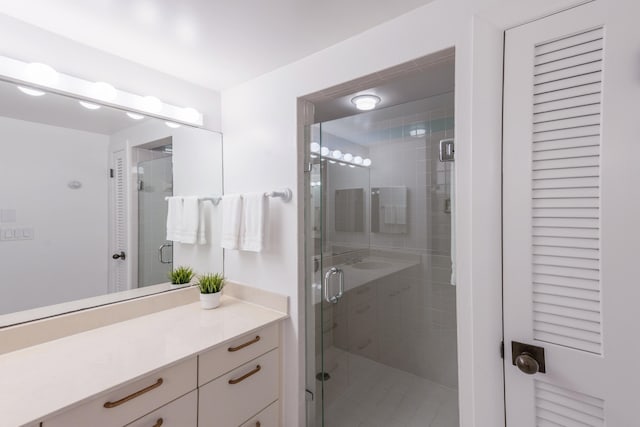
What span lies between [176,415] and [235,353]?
325 mm

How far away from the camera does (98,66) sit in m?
1.50

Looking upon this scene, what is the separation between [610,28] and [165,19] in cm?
167

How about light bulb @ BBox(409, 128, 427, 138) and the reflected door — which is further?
light bulb @ BBox(409, 128, 427, 138)

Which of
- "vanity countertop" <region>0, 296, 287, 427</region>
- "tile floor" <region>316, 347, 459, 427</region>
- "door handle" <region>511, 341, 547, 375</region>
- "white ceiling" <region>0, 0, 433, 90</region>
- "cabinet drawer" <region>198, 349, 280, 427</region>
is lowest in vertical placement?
"tile floor" <region>316, 347, 459, 427</region>

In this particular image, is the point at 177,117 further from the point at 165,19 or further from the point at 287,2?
the point at 287,2

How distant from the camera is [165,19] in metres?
1.27

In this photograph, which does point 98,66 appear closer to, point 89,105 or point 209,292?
point 89,105

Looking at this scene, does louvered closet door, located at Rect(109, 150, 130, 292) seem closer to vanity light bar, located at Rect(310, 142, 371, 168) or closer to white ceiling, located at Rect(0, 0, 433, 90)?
white ceiling, located at Rect(0, 0, 433, 90)

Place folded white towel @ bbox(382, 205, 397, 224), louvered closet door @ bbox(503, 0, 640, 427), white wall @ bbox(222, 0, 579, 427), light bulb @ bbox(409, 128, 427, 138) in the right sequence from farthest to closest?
1. folded white towel @ bbox(382, 205, 397, 224)
2. light bulb @ bbox(409, 128, 427, 138)
3. white wall @ bbox(222, 0, 579, 427)
4. louvered closet door @ bbox(503, 0, 640, 427)

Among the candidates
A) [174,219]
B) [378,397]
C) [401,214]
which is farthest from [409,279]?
[174,219]

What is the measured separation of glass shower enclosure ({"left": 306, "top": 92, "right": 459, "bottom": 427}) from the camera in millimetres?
1757

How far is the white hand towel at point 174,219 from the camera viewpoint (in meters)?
1.84

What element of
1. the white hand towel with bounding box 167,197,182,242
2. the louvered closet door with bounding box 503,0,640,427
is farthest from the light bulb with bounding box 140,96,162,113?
the louvered closet door with bounding box 503,0,640,427

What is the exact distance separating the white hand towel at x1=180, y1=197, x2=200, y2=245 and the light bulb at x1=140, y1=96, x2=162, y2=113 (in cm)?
58
